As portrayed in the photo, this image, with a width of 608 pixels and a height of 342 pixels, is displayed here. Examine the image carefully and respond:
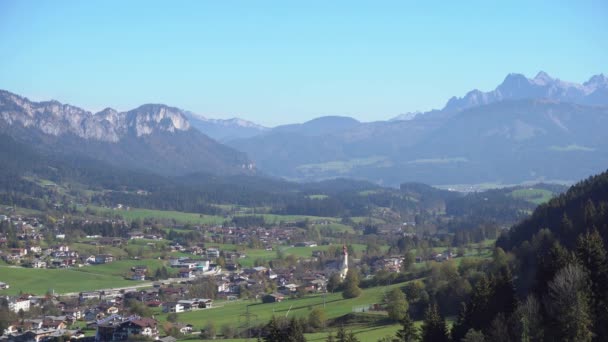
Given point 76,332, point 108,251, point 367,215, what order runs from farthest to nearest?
1. point 367,215
2. point 108,251
3. point 76,332

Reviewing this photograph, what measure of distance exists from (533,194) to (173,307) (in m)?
99.4

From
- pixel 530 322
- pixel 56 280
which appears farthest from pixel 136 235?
pixel 530 322

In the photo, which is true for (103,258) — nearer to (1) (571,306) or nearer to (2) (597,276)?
(2) (597,276)

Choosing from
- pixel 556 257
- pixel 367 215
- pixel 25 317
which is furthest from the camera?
pixel 367 215

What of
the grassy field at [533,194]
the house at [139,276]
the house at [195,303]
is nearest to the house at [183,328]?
the house at [195,303]

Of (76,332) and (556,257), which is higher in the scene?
(556,257)

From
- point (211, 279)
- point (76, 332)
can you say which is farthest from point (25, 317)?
point (211, 279)

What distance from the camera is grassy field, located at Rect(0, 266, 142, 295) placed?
231 feet

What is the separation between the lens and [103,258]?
87125 millimetres

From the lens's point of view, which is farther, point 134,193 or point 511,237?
point 134,193

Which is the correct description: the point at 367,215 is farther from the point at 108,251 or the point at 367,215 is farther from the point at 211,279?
the point at 211,279

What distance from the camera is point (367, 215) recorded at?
481 ft

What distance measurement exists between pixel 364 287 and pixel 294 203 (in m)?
95.0

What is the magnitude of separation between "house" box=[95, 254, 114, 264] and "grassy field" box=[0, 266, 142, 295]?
5921 mm
